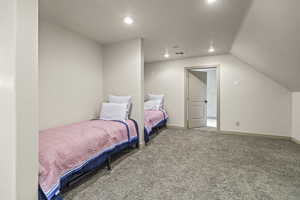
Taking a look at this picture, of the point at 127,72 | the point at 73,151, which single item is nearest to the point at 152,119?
the point at 127,72

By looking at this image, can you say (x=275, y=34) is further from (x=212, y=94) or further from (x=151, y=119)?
(x=212, y=94)

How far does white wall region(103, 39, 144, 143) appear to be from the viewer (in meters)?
2.88

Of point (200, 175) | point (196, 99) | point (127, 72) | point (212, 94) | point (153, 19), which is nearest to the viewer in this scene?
point (200, 175)

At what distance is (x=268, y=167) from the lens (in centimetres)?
212

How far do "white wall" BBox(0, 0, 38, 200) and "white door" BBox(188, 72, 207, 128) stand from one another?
411 cm

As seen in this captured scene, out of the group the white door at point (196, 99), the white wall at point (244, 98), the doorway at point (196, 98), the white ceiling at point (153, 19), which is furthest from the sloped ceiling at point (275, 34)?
the white door at point (196, 99)

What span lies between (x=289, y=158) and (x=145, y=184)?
263 centimetres

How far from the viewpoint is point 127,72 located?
2.98 metres

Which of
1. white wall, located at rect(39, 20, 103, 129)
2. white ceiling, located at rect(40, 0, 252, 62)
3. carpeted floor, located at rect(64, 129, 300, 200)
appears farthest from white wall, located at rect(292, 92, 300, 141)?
white wall, located at rect(39, 20, 103, 129)

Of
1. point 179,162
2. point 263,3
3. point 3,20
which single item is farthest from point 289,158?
point 3,20

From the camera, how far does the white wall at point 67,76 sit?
2.19 meters

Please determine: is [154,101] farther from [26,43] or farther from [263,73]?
[26,43]

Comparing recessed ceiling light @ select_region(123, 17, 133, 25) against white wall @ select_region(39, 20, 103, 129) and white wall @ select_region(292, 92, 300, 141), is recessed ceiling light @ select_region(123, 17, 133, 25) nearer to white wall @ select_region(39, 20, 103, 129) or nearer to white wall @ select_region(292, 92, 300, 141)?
white wall @ select_region(39, 20, 103, 129)

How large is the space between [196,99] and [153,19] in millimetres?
3214
